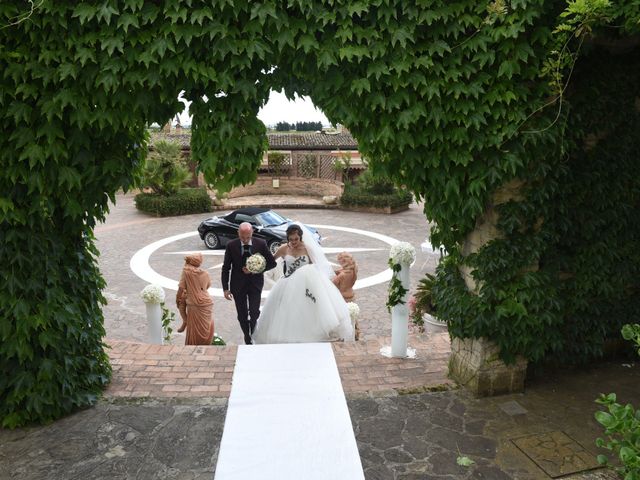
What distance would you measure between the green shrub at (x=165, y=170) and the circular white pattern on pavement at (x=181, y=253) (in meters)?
5.22

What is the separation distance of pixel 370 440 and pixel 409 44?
376 cm

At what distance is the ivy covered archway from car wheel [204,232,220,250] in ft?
32.8

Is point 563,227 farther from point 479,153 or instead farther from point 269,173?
point 269,173

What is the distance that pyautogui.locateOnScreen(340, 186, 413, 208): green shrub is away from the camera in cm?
2214

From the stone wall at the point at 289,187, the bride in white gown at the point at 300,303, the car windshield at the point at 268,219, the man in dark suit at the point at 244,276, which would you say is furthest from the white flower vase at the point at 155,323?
the stone wall at the point at 289,187

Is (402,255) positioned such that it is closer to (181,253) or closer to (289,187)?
(181,253)

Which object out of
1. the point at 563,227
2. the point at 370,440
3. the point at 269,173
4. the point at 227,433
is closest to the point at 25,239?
the point at 227,433

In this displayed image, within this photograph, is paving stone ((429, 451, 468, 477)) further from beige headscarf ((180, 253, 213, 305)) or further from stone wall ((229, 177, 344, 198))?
stone wall ((229, 177, 344, 198))

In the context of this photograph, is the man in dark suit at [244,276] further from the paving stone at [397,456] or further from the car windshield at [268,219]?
the car windshield at [268,219]

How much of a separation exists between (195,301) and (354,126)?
159 inches

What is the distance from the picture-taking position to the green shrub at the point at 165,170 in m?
22.5

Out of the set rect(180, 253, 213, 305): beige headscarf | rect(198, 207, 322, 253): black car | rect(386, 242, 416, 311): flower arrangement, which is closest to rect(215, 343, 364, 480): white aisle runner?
rect(386, 242, 416, 311): flower arrangement

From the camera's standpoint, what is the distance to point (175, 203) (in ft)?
72.3

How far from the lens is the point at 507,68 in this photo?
4492mm
